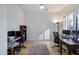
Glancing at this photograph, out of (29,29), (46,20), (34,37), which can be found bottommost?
(34,37)

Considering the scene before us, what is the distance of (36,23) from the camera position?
1066 cm

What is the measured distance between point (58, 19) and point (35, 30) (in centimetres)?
215

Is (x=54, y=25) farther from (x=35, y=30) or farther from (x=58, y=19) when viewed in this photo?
(x=35, y=30)

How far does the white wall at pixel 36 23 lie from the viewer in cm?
1058

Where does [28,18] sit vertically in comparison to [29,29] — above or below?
above

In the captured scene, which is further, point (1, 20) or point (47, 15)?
point (47, 15)

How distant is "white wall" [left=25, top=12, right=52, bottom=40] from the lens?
34.7ft

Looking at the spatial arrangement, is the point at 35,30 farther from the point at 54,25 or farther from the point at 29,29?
the point at 54,25

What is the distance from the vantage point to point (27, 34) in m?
10.6
